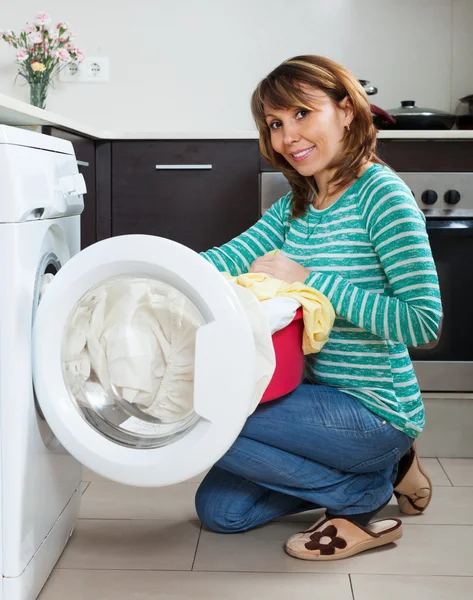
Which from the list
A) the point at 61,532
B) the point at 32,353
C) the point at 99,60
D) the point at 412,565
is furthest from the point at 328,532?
the point at 99,60

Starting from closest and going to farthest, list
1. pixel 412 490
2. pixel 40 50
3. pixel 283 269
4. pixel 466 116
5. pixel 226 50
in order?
1. pixel 283 269
2. pixel 412 490
3. pixel 466 116
4. pixel 40 50
5. pixel 226 50

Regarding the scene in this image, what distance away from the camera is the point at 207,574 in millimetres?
1638

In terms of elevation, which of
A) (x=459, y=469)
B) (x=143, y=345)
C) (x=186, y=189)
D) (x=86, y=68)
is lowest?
(x=459, y=469)

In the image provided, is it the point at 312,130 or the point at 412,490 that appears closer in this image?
the point at 312,130

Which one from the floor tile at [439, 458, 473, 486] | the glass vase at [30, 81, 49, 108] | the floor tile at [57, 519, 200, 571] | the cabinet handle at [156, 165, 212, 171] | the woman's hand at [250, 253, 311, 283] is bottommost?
the floor tile at [439, 458, 473, 486]

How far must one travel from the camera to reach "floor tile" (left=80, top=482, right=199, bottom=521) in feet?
6.40

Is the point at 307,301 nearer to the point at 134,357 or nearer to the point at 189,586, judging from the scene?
the point at 134,357

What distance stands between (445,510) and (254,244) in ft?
2.53

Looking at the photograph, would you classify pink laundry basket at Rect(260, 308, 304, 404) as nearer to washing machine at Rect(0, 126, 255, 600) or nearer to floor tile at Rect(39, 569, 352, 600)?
washing machine at Rect(0, 126, 255, 600)

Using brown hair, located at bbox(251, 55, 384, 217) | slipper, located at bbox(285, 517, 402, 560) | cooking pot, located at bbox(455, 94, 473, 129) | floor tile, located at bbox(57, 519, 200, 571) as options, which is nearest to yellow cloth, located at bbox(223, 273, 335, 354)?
brown hair, located at bbox(251, 55, 384, 217)

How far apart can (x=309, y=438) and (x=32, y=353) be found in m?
0.59

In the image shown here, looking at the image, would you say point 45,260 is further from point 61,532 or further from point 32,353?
point 61,532

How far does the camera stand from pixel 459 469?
2.37 m

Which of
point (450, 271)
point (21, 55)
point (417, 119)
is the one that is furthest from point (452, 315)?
point (21, 55)
